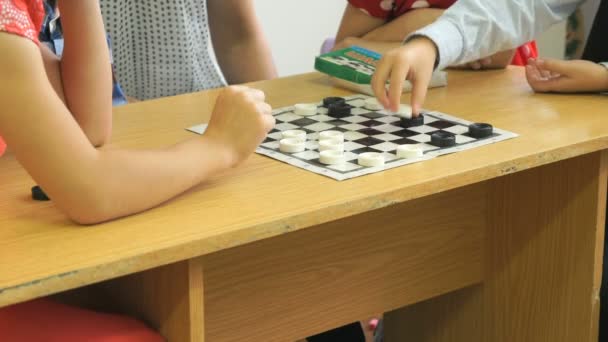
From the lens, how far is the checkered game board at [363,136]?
122 centimetres

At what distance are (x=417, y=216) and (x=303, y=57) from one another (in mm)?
2136

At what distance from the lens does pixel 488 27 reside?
5.34 ft

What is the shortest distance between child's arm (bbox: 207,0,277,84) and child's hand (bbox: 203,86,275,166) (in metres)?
0.98

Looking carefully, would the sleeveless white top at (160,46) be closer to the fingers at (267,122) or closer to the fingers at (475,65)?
the fingers at (475,65)

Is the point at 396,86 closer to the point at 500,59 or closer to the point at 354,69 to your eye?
the point at 354,69

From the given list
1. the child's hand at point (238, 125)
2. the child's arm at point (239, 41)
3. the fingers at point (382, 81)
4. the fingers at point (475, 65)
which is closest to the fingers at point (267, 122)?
the child's hand at point (238, 125)

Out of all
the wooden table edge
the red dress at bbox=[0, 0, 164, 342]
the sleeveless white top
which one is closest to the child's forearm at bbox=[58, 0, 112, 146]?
the red dress at bbox=[0, 0, 164, 342]

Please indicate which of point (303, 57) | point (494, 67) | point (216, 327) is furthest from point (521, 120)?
point (303, 57)

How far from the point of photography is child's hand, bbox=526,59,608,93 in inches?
61.7

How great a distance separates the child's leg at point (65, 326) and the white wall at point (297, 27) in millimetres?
2411

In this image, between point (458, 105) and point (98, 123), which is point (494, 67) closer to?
point (458, 105)

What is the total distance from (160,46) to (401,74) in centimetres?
80

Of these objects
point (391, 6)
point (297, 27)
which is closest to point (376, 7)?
point (391, 6)

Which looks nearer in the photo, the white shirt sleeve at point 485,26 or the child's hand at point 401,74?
the child's hand at point 401,74
